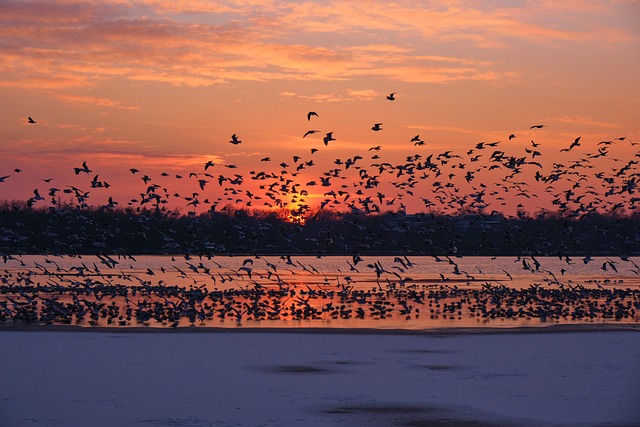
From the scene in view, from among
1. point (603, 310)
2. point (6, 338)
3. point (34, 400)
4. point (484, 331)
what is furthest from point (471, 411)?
point (603, 310)

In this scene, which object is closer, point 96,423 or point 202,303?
point 96,423

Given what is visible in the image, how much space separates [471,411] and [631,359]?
28.4ft

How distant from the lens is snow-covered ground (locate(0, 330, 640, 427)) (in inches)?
695

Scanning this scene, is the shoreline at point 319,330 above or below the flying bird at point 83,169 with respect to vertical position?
below

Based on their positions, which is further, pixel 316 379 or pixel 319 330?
pixel 319 330

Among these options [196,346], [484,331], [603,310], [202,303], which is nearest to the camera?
[196,346]

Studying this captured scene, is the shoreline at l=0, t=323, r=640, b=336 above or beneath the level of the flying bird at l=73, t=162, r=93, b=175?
beneath

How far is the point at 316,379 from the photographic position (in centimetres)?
2192

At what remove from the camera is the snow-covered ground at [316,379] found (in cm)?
1766

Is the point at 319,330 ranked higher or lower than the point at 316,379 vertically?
lower

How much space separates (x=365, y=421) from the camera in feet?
56.9

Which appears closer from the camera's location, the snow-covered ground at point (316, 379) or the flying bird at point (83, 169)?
the snow-covered ground at point (316, 379)

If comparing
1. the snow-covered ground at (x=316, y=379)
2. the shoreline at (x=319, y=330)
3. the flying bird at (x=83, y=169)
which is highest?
the flying bird at (x=83, y=169)

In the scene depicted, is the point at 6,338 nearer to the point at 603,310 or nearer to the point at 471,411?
the point at 471,411
